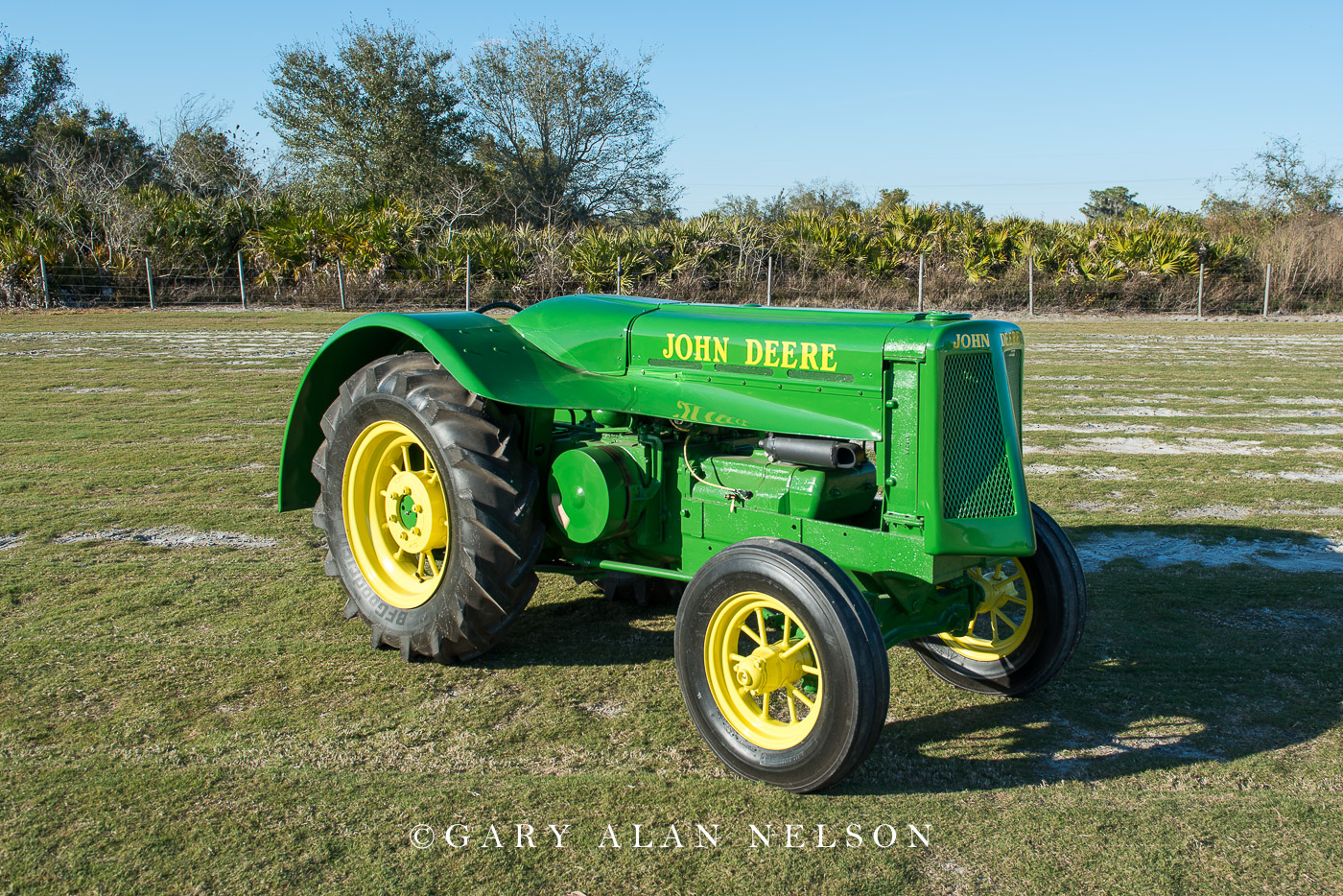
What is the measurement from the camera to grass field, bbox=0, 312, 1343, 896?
9.16 feet

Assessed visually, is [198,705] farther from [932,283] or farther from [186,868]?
[932,283]

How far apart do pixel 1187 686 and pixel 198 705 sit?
3.65 metres

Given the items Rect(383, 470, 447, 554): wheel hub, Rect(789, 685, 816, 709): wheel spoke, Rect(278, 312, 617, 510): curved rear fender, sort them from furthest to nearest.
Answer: Rect(383, 470, 447, 554): wheel hub
Rect(278, 312, 617, 510): curved rear fender
Rect(789, 685, 816, 709): wheel spoke

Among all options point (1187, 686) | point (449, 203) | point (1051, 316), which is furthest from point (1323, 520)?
point (449, 203)

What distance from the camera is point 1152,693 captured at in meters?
A: 3.96

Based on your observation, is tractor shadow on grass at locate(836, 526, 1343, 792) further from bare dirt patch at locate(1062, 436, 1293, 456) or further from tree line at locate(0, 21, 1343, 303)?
tree line at locate(0, 21, 1343, 303)

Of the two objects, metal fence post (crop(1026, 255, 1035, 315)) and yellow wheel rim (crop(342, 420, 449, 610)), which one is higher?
metal fence post (crop(1026, 255, 1035, 315))

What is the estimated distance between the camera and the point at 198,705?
374 centimetres

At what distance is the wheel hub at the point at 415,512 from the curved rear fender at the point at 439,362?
0.52 meters

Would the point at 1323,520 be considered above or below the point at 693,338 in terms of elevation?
below

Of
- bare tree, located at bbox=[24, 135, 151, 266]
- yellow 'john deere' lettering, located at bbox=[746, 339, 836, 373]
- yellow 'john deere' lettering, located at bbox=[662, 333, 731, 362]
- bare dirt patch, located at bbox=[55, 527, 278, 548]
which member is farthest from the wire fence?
yellow 'john deere' lettering, located at bbox=[746, 339, 836, 373]

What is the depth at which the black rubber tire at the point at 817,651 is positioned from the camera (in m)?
3.02

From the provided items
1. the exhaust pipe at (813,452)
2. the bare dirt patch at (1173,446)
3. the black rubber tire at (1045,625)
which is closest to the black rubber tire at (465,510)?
the exhaust pipe at (813,452)

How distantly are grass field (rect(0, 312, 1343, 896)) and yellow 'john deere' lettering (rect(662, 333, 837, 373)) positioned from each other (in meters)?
1.27
